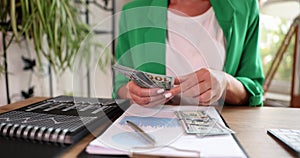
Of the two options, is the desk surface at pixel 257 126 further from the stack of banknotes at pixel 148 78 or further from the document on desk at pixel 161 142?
the stack of banknotes at pixel 148 78

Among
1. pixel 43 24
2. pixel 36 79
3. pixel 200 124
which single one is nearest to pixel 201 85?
pixel 200 124

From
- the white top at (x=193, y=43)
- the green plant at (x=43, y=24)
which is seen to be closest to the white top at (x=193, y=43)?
the white top at (x=193, y=43)

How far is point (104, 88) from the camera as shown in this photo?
1.46 m

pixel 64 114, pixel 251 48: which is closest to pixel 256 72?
pixel 251 48

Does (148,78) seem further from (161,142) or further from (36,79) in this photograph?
(36,79)

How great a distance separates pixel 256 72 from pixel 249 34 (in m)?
0.12

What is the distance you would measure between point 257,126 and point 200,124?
120mm

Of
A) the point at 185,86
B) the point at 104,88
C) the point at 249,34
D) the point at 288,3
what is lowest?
the point at 104,88

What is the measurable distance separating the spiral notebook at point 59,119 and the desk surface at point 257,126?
27 millimetres

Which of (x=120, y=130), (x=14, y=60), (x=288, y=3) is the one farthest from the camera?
(x=288, y=3)

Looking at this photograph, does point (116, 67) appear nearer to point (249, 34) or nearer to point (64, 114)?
point (64, 114)

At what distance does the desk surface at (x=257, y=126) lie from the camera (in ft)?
1.22

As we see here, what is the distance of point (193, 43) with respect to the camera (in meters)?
0.77

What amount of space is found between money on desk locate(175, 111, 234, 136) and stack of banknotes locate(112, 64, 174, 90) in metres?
0.07
